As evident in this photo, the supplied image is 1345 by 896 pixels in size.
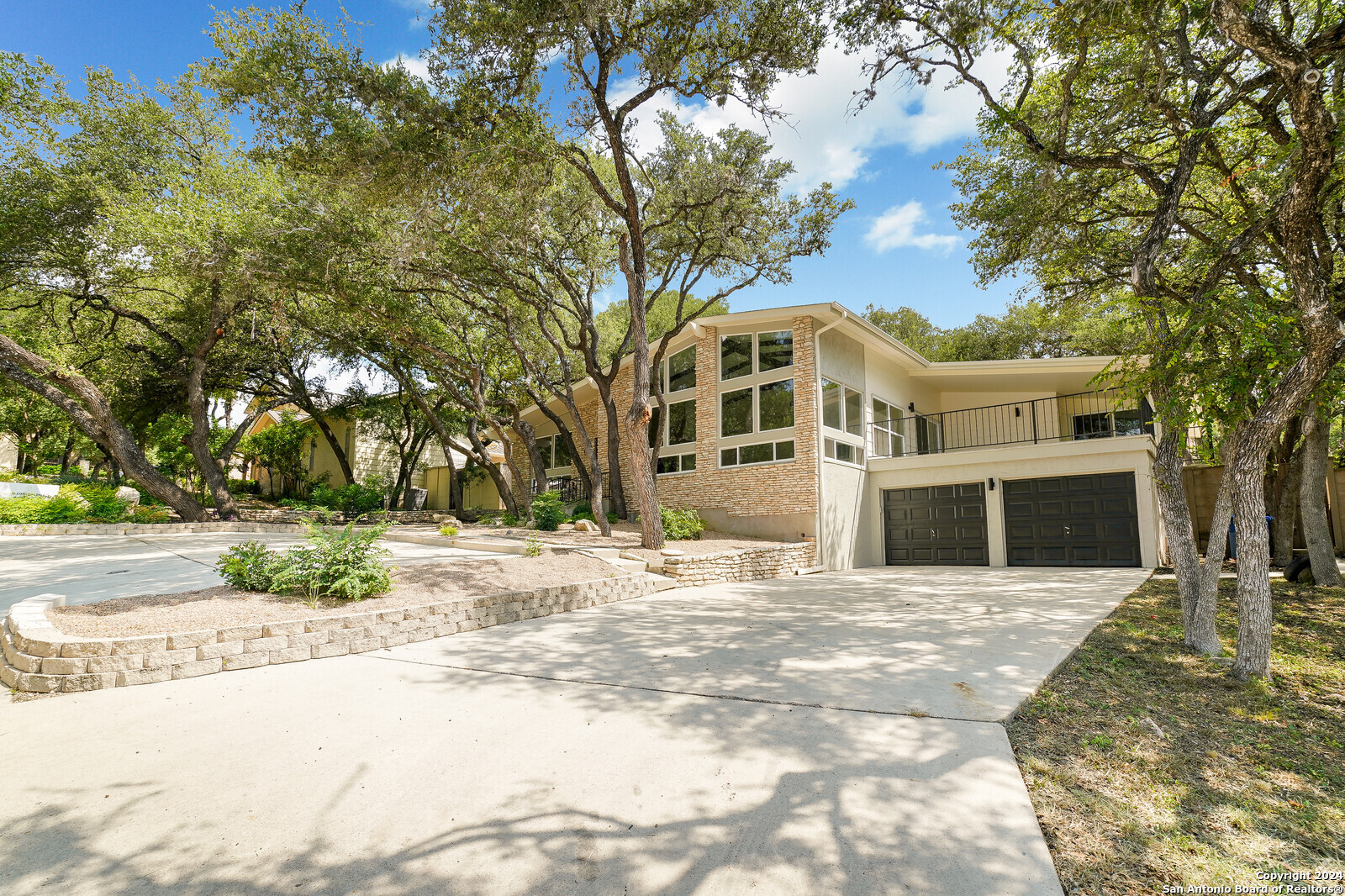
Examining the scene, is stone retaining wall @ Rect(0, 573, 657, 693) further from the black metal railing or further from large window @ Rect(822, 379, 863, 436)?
the black metal railing

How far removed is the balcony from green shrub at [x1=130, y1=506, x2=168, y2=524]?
1672 cm

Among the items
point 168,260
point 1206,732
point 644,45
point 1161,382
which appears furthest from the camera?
point 168,260

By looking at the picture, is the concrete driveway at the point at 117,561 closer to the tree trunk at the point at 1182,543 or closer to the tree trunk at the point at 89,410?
the tree trunk at the point at 89,410

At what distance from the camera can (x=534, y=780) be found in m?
2.84

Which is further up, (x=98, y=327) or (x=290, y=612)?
(x=98, y=327)

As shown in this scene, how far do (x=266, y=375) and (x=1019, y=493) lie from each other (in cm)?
2177

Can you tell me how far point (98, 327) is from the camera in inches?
624

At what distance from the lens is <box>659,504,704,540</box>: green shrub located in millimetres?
12656

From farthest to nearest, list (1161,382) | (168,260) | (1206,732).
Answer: (168,260)
(1161,382)
(1206,732)

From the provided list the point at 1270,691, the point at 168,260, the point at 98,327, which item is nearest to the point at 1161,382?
the point at 1270,691

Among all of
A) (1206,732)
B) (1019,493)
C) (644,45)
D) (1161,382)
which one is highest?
(644,45)

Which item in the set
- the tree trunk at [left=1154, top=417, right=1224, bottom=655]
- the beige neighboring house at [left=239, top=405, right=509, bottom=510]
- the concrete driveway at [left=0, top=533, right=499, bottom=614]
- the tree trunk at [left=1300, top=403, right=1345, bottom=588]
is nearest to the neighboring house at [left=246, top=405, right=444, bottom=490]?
the beige neighboring house at [left=239, top=405, right=509, bottom=510]

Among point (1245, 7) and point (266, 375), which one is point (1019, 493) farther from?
point (266, 375)

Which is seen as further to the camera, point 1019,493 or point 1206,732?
point 1019,493
